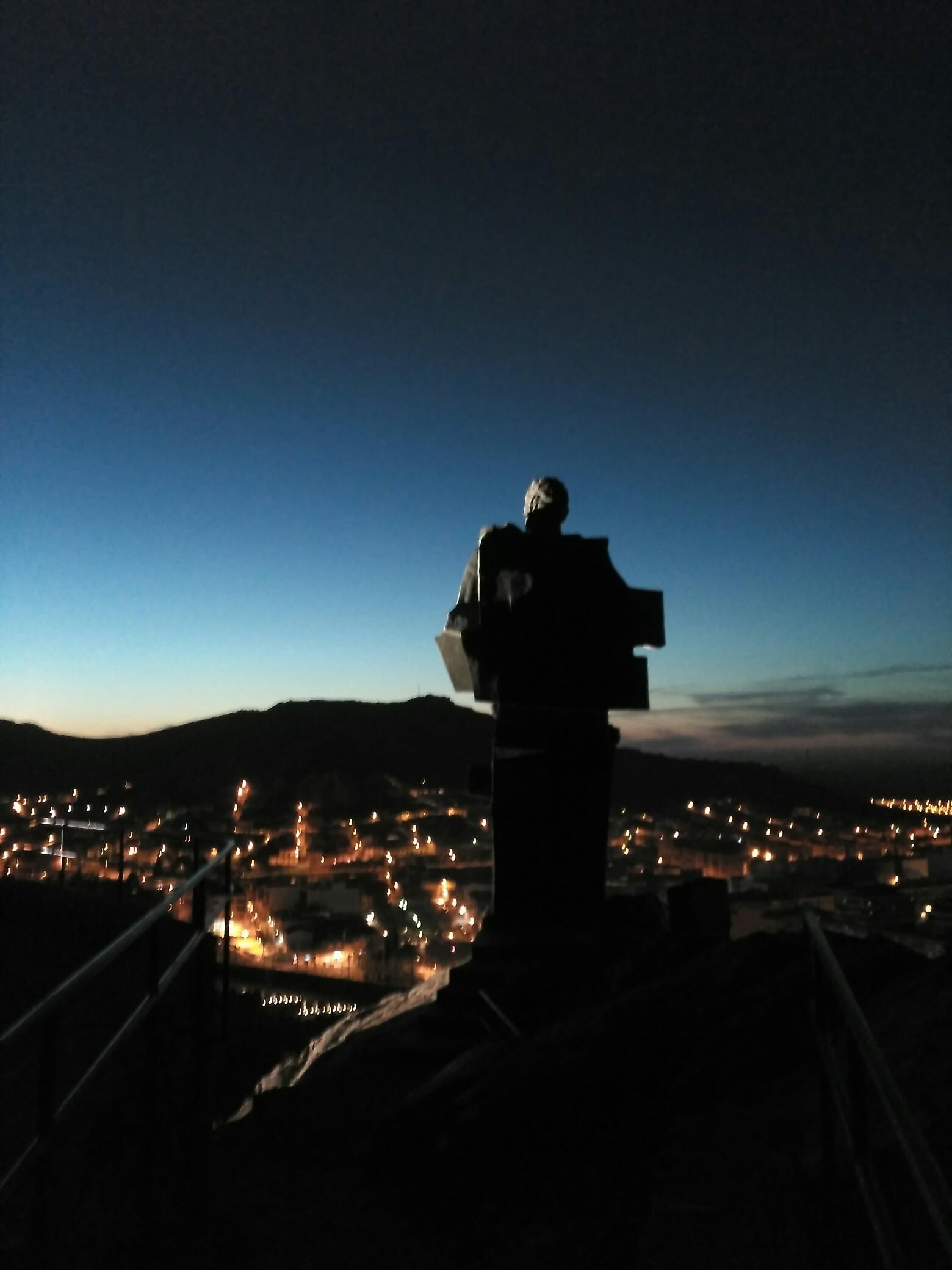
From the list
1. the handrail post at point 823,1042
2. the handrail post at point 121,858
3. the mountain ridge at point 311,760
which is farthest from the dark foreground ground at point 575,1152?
the mountain ridge at point 311,760

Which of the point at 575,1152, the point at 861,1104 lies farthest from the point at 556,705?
the point at 861,1104

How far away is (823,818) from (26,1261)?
15.0m

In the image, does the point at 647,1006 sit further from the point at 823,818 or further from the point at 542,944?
the point at 823,818

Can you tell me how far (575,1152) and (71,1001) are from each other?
203cm

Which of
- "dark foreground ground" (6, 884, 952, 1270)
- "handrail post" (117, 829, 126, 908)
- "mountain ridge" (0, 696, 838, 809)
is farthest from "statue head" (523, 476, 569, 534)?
"mountain ridge" (0, 696, 838, 809)

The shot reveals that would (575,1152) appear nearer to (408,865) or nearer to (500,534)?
(500,534)

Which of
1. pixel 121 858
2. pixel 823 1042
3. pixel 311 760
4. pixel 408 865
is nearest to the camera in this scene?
pixel 823 1042

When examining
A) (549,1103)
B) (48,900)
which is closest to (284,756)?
(48,900)

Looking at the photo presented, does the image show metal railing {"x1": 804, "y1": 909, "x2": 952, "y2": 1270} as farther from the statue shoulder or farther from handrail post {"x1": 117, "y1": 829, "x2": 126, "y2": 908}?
handrail post {"x1": 117, "y1": 829, "x2": 126, "y2": 908}

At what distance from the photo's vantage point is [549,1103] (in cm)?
341

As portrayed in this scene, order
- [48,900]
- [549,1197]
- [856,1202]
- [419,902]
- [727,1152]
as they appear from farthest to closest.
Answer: [419,902], [48,900], [549,1197], [727,1152], [856,1202]

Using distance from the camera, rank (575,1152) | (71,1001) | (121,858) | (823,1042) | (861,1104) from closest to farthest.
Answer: (861,1104)
(71,1001)
(823,1042)
(575,1152)
(121,858)

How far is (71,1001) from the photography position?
7.82 feet

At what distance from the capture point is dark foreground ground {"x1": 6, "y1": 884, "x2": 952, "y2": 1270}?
272 centimetres
